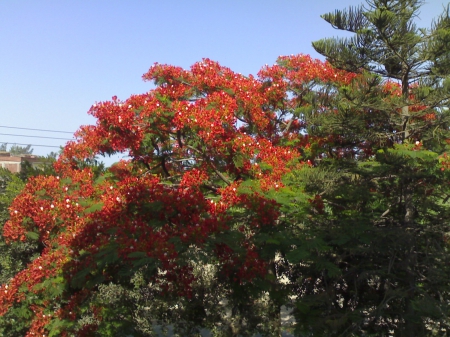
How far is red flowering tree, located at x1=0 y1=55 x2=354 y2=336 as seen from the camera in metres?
4.72

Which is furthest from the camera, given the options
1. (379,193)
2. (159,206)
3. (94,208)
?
(379,193)

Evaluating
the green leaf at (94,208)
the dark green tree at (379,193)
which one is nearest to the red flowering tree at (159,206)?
the green leaf at (94,208)

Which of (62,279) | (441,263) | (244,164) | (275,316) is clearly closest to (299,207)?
(244,164)

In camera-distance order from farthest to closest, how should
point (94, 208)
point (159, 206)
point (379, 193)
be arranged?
point (379, 193), point (94, 208), point (159, 206)

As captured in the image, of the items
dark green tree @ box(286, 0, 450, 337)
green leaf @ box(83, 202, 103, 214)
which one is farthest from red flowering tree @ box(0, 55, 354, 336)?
dark green tree @ box(286, 0, 450, 337)

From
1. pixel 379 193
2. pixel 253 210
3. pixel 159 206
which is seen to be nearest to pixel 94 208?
pixel 159 206

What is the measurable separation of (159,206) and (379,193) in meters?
2.87

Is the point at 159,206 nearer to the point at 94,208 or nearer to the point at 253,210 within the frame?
the point at 94,208

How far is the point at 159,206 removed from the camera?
505cm

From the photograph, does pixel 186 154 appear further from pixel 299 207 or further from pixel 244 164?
pixel 299 207

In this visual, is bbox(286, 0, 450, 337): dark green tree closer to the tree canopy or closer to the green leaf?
the tree canopy

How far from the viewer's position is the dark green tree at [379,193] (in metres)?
5.11

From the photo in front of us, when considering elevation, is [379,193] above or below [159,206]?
above

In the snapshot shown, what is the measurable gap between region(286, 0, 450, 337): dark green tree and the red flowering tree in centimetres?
55
